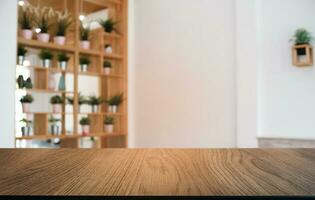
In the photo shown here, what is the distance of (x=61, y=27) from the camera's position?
500 cm

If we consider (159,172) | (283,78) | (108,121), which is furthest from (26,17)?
(159,172)

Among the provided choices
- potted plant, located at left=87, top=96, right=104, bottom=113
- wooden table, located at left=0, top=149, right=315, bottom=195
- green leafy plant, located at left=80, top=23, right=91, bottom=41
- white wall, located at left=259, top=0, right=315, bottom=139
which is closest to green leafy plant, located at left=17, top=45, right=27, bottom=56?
green leafy plant, located at left=80, top=23, right=91, bottom=41

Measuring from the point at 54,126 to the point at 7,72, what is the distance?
100cm

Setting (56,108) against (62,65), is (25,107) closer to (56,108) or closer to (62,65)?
(56,108)

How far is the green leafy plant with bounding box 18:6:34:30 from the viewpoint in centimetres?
466

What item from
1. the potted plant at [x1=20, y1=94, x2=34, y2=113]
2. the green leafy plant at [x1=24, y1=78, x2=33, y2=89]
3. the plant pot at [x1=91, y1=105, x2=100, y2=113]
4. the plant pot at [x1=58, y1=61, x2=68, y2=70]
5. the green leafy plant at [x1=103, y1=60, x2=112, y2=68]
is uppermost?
the green leafy plant at [x1=103, y1=60, x2=112, y2=68]

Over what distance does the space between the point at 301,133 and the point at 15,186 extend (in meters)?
4.11

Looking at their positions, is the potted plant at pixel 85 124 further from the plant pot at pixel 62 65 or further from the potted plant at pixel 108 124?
the plant pot at pixel 62 65

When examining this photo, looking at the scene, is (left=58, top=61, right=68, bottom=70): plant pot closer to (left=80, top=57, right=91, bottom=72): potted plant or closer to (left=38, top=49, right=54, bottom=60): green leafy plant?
(left=38, top=49, right=54, bottom=60): green leafy plant

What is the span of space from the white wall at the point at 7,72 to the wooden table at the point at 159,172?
3652 mm

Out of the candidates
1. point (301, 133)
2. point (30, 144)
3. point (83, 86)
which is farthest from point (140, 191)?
point (83, 86)

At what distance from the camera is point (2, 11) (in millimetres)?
4230

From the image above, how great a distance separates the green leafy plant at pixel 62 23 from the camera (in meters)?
5.01

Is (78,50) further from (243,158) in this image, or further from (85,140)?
(243,158)
